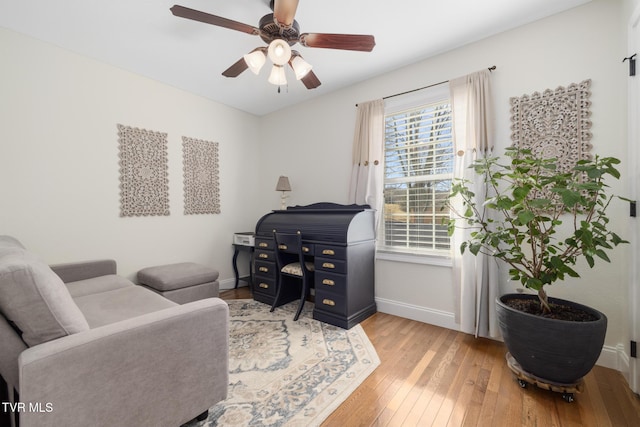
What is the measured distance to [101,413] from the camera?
1.08 m

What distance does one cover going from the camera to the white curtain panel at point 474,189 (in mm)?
2258

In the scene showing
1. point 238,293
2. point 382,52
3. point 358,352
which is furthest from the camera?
point 238,293

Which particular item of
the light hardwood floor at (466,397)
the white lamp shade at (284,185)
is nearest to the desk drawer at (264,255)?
the white lamp shade at (284,185)

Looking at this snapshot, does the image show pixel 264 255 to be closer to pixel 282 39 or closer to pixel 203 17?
pixel 282 39

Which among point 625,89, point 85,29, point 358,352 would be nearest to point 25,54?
point 85,29

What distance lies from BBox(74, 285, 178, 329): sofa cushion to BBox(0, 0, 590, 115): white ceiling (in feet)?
7.20

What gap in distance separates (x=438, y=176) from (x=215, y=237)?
9.81ft

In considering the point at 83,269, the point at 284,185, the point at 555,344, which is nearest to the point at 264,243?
the point at 284,185

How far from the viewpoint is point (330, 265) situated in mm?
2637

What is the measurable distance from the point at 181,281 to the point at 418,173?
269cm

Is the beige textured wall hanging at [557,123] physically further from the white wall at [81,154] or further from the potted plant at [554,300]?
the white wall at [81,154]

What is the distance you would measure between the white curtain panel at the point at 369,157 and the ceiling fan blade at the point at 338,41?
117 centimetres

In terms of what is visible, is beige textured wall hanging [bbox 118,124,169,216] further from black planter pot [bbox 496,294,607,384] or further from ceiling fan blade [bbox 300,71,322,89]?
black planter pot [bbox 496,294,607,384]

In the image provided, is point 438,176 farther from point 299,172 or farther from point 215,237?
point 215,237
